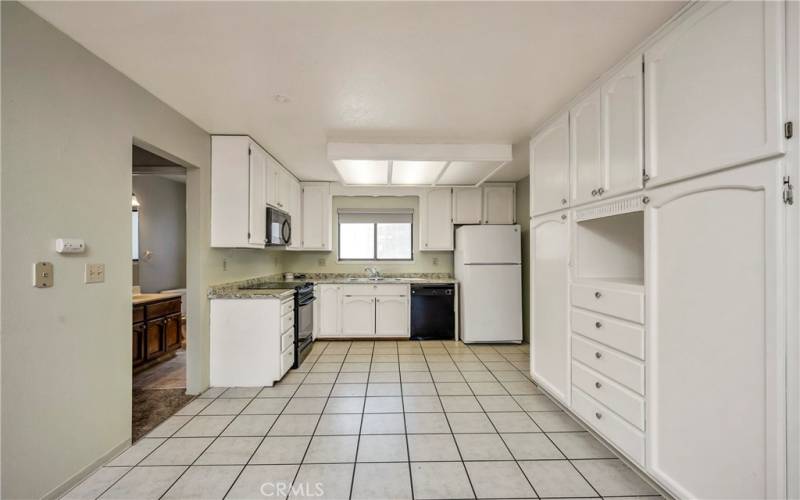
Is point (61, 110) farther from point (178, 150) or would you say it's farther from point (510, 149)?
point (510, 149)

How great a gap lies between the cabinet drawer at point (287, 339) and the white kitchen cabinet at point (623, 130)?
2826 mm

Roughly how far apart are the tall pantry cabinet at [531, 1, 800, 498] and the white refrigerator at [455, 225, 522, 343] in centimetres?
218

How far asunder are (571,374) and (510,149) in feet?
6.82

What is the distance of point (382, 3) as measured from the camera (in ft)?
4.54

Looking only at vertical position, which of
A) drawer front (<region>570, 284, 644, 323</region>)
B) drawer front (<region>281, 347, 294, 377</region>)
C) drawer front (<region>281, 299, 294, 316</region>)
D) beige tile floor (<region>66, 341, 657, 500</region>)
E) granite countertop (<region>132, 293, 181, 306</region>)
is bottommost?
beige tile floor (<region>66, 341, 657, 500</region>)

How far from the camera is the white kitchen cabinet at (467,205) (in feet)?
15.6

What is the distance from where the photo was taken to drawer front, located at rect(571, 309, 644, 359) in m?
1.65

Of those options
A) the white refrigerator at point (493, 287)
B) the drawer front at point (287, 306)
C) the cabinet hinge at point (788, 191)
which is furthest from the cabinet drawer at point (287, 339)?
the cabinet hinge at point (788, 191)

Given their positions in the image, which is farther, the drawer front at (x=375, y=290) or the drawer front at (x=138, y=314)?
the drawer front at (x=375, y=290)

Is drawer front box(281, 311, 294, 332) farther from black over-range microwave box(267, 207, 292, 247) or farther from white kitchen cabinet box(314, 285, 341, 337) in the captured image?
white kitchen cabinet box(314, 285, 341, 337)

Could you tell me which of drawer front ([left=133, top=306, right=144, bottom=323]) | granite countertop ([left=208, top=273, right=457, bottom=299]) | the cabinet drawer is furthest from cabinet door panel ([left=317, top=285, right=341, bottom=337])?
drawer front ([left=133, top=306, right=144, bottom=323])

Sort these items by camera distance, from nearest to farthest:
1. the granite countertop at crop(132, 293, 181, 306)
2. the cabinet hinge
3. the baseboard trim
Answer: the cabinet hinge → the baseboard trim → the granite countertop at crop(132, 293, 181, 306)

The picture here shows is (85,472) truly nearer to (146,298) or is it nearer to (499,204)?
(146,298)

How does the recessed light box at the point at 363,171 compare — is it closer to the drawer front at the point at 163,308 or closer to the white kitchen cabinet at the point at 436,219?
the white kitchen cabinet at the point at 436,219
